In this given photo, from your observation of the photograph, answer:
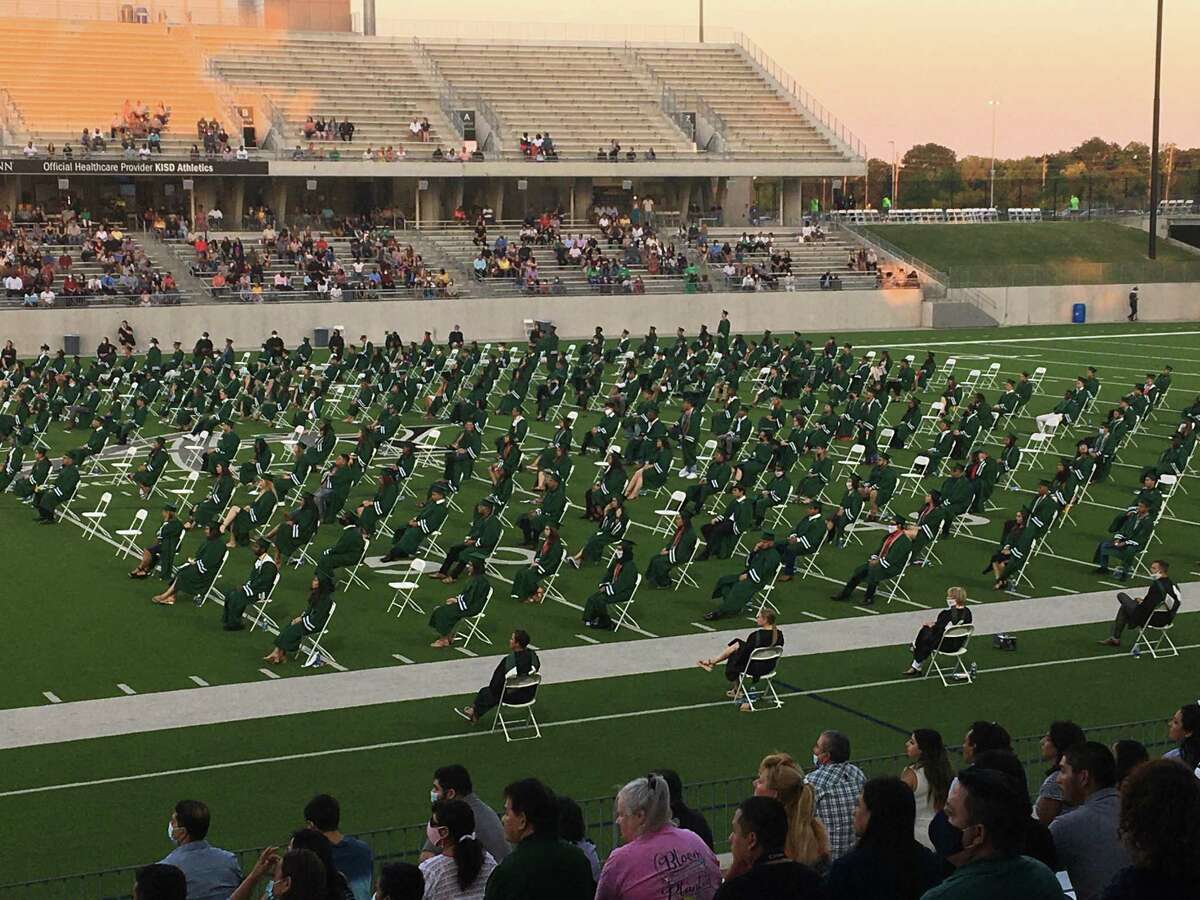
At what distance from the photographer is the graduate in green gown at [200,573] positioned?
760 inches

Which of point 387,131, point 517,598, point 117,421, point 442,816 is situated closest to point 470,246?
point 387,131

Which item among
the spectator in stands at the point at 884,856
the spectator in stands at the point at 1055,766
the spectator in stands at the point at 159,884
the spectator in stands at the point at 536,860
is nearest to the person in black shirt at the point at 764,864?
the spectator in stands at the point at 884,856

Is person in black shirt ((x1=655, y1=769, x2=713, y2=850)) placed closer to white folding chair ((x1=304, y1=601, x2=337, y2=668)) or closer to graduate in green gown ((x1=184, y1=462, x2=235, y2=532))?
white folding chair ((x1=304, y1=601, x2=337, y2=668))

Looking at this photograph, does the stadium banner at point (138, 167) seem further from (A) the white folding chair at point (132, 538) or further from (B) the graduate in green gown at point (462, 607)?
(B) the graduate in green gown at point (462, 607)

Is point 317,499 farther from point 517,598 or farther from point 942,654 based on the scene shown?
point 942,654

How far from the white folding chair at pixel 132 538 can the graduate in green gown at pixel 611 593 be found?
22.3 ft

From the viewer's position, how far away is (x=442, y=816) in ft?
22.7

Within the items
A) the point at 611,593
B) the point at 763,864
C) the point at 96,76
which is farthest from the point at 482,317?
the point at 763,864

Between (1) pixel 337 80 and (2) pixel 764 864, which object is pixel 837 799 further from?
(1) pixel 337 80

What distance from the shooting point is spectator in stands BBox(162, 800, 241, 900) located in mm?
7559

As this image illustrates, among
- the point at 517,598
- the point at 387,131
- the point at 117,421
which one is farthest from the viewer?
the point at 387,131

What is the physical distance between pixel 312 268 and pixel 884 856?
47.7m

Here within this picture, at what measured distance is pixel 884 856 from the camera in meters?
5.82

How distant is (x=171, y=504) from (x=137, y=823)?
14.1 meters
